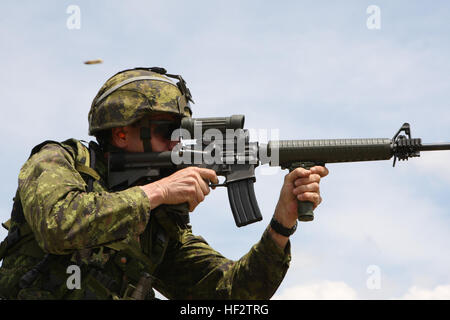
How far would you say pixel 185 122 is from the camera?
8.55 metres

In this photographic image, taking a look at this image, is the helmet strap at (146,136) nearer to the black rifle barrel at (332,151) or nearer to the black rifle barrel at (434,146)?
the black rifle barrel at (332,151)

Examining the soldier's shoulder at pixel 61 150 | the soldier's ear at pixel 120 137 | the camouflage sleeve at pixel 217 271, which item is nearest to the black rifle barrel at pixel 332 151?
the camouflage sleeve at pixel 217 271

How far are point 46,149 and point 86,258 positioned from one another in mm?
1398

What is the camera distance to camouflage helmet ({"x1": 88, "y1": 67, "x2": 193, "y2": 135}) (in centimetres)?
855

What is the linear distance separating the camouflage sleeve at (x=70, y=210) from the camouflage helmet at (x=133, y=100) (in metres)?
1.47

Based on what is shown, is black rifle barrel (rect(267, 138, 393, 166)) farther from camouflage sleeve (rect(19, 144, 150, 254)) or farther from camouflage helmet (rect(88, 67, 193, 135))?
camouflage sleeve (rect(19, 144, 150, 254))

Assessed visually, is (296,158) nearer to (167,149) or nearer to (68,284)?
(167,149)

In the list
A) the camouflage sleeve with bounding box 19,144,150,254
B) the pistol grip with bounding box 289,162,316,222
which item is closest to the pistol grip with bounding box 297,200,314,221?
the pistol grip with bounding box 289,162,316,222

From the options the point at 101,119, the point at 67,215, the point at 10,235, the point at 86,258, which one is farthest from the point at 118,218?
the point at 101,119

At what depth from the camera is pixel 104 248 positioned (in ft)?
25.8

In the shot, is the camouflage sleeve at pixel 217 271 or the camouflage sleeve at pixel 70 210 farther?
the camouflage sleeve at pixel 217 271

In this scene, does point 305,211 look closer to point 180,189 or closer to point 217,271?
point 180,189

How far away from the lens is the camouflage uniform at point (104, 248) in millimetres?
6941
